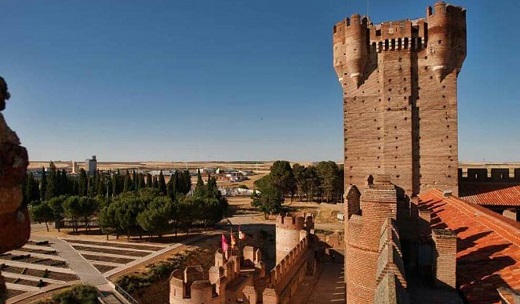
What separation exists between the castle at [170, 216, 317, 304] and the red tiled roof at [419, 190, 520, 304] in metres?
8.05

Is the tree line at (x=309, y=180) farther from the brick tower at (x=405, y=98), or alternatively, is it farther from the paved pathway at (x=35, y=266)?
the paved pathway at (x=35, y=266)

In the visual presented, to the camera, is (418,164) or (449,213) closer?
(449,213)

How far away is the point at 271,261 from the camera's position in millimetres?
37688

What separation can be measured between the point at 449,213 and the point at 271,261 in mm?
24132

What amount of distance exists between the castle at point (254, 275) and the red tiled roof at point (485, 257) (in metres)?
8.05

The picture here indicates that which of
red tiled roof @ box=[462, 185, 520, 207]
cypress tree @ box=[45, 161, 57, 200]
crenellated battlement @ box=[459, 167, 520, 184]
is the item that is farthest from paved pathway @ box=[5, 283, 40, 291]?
crenellated battlement @ box=[459, 167, 520, 184]

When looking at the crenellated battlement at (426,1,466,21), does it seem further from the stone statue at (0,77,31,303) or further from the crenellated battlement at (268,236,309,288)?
the stone statue at (0,77,31,303)

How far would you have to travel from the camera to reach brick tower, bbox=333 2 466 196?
27000 millimetres

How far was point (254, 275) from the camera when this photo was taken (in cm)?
1916

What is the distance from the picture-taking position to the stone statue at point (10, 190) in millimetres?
2896

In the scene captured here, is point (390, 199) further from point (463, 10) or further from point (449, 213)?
point (463, 10)

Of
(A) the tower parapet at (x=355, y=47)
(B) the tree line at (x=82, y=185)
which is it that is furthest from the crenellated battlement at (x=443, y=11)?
(B) the tree line at (x=82, y=185)

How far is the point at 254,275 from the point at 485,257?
1217cm

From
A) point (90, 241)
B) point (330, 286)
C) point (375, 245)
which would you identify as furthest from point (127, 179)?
point (375, 245)
